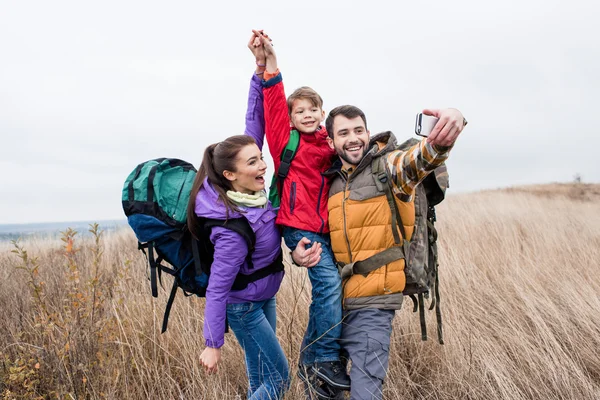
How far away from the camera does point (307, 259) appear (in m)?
2.19

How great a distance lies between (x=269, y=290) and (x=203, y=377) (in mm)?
1126

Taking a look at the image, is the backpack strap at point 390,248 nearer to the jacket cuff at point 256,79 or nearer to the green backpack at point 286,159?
the green backpack at point 286,159

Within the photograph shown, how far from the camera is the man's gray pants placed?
2.03 metres

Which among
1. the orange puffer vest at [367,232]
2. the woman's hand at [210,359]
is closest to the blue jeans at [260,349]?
the woman's hand at [210,359]

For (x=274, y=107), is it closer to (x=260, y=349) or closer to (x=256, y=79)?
(x=256, y=79)

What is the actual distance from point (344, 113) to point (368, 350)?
4.40 feet

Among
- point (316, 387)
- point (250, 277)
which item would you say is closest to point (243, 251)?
point (250, 277)

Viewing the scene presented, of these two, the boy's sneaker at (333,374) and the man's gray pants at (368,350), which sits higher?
the man's gray pants at (368,350)

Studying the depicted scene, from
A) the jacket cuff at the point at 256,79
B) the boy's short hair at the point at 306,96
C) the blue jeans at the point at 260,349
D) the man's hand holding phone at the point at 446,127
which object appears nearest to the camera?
the man's hand holding phone at the point at 446,127

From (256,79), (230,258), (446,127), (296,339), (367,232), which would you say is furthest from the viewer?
(296,339)

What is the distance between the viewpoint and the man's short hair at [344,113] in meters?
2.28

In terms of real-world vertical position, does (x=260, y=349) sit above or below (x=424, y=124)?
below

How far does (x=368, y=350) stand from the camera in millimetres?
2068

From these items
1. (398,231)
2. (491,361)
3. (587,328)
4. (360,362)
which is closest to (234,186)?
(398,231)
